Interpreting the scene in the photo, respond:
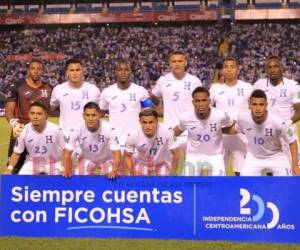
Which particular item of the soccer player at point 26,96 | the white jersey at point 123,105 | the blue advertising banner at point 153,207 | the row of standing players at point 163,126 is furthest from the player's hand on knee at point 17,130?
the white jersey at point 123,105

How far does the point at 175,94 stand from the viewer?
27.8ft

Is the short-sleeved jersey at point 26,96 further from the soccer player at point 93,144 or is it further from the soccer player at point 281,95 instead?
the soccer player at point 281,95

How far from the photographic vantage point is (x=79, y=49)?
44.7m

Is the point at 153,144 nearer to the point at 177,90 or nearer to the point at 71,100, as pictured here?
the point at 177,90

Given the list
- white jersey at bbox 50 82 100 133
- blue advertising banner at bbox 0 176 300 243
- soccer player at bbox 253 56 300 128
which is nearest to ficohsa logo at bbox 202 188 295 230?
blue advertising banner at bbox 0 176 300 243

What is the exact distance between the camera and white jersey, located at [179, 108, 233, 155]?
298 inches

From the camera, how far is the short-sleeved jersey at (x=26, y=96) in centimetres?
827

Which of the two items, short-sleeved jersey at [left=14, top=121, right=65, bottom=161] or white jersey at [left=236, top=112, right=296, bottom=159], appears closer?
white jersey at [left=236, top=112, right=296, bottom=159]

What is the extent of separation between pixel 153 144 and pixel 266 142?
1.50 metres

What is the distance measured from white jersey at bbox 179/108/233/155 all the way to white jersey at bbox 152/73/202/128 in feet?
2.61

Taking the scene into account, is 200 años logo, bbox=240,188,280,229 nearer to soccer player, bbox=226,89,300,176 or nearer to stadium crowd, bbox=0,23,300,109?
soccer player, bbox=226,89,300,176

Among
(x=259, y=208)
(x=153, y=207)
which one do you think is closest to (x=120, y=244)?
(x=153, y=207)

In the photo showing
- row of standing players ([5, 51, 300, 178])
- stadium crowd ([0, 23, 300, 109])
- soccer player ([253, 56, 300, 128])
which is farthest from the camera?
stadium crowd ([0, 23, 300, 109])

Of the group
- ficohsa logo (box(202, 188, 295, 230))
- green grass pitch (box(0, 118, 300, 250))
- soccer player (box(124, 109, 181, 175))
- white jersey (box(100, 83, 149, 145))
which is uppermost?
white jersey (box(100, 83, 149, 145))
